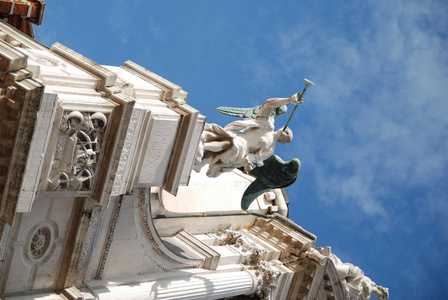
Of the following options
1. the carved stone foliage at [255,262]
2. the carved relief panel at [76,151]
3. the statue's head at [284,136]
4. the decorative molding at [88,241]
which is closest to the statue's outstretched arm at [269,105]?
the statue's head at [284,136]

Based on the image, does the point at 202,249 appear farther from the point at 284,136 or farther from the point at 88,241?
the point at 88,241

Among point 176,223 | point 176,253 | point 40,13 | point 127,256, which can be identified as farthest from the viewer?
point 40,13

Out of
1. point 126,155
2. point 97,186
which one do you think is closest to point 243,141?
point 126,155

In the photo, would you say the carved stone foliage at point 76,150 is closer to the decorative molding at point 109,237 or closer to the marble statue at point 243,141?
the decorative molding at point 109,237

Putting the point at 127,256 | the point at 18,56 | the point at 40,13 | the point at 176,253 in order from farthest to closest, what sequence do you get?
the point at 40,13, the point at 176,253, the point at 127,256, the point at 18,56

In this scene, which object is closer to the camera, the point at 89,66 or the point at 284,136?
the point at 89,66

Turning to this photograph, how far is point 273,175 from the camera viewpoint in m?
16.2

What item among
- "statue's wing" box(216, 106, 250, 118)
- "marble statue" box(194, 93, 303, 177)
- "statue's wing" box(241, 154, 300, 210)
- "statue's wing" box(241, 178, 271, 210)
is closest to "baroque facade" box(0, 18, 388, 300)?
"marble statue" box(194, 93, 303, 177)

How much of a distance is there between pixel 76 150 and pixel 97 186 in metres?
0.99

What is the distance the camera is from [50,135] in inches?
395

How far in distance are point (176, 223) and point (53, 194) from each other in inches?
263

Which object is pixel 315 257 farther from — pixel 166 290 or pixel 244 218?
pixel 166 290

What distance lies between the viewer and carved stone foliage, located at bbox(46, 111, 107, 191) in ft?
34.0

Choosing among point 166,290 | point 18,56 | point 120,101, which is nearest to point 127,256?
point 166,290
